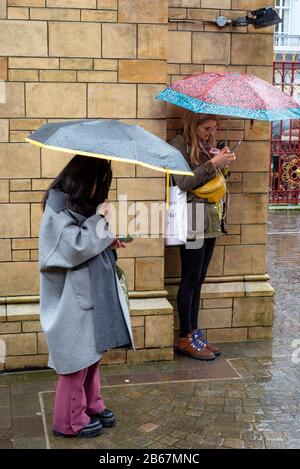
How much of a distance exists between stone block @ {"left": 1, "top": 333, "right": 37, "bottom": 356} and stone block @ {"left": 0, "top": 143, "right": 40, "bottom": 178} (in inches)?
47.1

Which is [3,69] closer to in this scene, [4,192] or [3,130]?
[3,130]

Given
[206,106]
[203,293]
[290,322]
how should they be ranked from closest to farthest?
[206,106] < [203,293] < [290,322]

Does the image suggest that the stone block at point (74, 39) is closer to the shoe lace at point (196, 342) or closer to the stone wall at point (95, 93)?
the stone wall at point (95, 93)

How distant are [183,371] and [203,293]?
2.67 feet

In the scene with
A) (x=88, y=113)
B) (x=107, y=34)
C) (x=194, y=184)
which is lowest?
(x=194, y=184)

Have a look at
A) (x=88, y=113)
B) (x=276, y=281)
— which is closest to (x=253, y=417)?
(x=88, y=113)

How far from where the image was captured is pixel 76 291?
3602 mm

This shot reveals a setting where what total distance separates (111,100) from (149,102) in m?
0.29

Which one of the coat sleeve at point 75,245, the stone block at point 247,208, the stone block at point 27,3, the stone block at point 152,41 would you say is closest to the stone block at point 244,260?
the stone block at point 247,208

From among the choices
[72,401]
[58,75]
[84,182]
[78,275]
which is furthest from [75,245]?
[58,75]

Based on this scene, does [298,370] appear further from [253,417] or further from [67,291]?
[67,291]

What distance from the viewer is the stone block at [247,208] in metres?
5.53

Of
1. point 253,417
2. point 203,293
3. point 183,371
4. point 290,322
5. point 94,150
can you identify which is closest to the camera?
point 94,150

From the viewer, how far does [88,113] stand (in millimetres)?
4812
